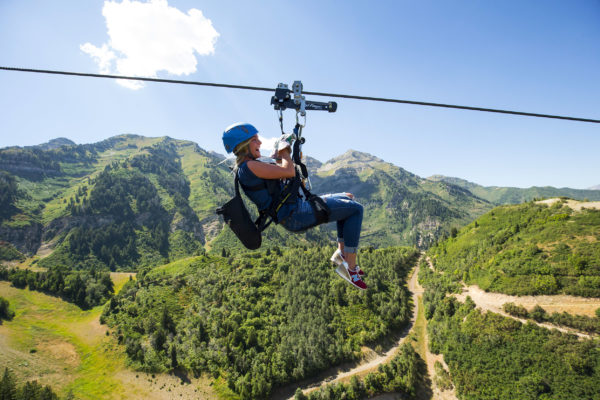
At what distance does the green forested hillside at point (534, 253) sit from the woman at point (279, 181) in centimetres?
6987

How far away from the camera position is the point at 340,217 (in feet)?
19.6

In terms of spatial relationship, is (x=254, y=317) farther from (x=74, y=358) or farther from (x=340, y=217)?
(x=340, y=217)

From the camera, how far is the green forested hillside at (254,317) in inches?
2276

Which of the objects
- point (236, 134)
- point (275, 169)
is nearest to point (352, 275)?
point (275, 169)

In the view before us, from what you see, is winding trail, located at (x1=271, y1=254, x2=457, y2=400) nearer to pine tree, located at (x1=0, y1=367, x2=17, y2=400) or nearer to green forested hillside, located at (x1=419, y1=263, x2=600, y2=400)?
green forested hillside, located at (x1=419, y1=263, x2=600, y2=400)

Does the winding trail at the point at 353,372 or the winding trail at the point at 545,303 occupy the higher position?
the winding trail at the point at 545,303

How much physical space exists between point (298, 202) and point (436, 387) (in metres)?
66.2

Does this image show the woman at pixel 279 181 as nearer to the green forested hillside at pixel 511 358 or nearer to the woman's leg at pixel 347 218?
the woman's leg at pixel 347 218

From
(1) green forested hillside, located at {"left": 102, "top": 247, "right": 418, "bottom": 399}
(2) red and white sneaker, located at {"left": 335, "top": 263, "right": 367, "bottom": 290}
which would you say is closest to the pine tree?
(1) green forested hillside, located at {"left": 102, "top": 247, "right": 418, "bottom": 399}

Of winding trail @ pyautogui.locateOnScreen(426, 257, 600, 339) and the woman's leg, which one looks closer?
the woman's leg

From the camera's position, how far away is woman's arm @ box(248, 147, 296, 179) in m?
4.99

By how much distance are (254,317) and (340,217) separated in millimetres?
71100

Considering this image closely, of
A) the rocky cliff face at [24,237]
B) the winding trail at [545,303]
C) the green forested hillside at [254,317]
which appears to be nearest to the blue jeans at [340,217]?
the green forested hillside at [254,317]

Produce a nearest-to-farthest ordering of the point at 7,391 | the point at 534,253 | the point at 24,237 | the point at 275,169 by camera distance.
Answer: the point at 275,169 → the point at 7,391 → the point at 534,253 → the point at 24,237
